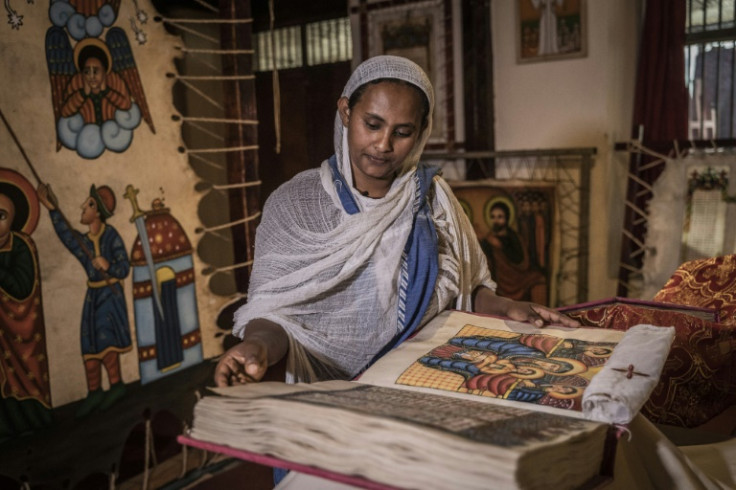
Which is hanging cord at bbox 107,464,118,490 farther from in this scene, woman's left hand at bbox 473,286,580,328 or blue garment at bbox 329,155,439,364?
woman's left hand at bbox 473,286,580,328

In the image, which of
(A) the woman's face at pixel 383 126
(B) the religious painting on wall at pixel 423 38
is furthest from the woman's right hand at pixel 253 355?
(B) the religious painting on wall at pixel 423 38

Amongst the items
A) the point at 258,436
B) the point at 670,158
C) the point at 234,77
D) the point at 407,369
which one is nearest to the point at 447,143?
the point at 670,158

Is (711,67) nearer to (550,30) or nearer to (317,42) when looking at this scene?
(550,30)

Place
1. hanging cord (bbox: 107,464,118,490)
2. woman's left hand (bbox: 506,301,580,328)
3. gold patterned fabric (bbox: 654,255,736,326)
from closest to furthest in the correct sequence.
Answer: woman's left hand (bbox: 506,301,580,328), gold patterned fabric (bbox: 654,255,736,326), hanging cord (bbox: 107,464,118,490)

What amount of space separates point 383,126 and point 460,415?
80 cm

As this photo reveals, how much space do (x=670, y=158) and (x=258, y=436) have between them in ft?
12.6

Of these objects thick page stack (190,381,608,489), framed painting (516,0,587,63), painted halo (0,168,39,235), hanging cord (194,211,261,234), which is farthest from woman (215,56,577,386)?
framed painting (516,0,587,63)

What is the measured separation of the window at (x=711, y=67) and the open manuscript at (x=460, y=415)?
3699mm

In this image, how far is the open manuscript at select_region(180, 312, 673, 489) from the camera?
0.78 metres

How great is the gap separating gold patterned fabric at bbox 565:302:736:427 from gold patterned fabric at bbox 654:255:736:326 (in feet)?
0.57

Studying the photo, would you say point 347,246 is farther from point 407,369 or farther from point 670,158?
point 670,158

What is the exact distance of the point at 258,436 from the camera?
0.92 meters

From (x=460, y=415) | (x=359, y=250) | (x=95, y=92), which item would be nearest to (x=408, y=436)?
(x=460, y=415)

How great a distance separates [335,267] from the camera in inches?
61.2
